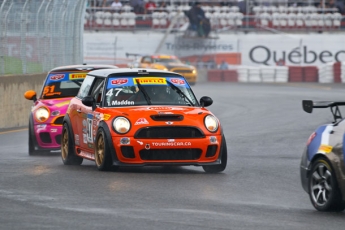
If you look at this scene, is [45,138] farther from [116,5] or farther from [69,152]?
[116,5]

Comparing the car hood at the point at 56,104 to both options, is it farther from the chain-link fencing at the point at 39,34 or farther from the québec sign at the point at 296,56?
the québec sign at the point at 296,56

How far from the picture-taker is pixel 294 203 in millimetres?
9344

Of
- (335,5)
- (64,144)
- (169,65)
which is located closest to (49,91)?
(64,144)

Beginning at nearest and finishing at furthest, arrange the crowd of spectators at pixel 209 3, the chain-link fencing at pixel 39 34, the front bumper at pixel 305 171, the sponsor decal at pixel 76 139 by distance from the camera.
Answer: the front bumper at pixel 305 171 → the sponsor decal at pixel 76 139 → the chain-link fencing at pixel 39 34 → the crowd of spectators at pixel 209 3

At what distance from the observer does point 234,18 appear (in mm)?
50219

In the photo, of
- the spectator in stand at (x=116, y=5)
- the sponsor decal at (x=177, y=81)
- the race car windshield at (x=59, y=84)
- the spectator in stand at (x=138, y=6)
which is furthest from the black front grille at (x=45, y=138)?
the spectator in stand at (x=138, y=6)

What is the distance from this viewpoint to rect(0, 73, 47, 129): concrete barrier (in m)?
21.0

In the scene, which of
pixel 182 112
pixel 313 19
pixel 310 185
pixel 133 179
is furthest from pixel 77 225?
pixel 313 19

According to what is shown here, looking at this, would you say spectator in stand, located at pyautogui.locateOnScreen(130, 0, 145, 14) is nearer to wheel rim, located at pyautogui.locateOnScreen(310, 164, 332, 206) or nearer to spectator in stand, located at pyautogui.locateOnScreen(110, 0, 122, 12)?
spectator in stand, located at pyautogui.locateOnScreen(110, 0, 122, 12)

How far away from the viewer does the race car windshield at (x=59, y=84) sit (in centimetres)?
1559

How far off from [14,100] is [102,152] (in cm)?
999

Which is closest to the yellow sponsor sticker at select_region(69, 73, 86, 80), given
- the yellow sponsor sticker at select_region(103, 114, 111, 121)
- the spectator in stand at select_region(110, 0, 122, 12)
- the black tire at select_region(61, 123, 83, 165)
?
the black tire at select_region(61, 123, 83, 165)

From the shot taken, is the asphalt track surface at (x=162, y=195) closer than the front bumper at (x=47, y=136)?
Yes

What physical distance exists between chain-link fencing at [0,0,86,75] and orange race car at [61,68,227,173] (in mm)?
8935
